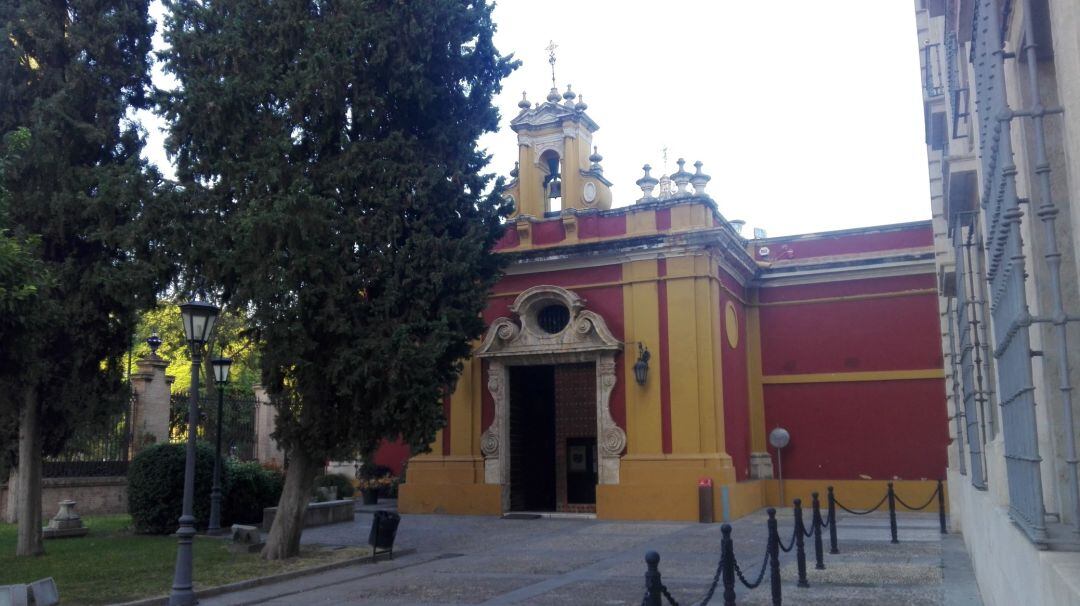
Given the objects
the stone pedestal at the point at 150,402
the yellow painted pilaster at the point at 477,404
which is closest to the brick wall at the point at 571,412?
the yellow painted pilaster at the point at 477,404

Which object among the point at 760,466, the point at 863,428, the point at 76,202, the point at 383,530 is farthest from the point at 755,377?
the point at 76,202

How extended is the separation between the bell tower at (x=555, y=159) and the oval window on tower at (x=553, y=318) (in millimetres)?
2483

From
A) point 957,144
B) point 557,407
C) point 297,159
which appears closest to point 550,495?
point 557,407

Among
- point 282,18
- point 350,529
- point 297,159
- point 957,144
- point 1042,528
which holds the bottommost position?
point 350,529

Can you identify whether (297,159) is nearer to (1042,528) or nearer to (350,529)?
(350,529)

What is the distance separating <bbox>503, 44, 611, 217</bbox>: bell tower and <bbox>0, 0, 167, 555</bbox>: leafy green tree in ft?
32.8

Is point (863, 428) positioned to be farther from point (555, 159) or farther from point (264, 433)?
point (264, 433)

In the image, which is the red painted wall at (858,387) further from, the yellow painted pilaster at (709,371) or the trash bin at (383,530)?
the trash bin at (383,530)

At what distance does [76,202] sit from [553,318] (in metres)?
11.2

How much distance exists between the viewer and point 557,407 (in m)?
21.8

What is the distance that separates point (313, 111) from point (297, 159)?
31.2 inches

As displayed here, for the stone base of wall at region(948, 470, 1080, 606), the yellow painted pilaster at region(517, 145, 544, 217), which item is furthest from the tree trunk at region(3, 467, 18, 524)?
the stone base of wall at region(948, 470, 1080, 606)

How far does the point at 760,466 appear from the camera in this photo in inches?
887

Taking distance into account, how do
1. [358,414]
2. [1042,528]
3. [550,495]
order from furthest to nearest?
[550,495], [358,414], [1042,528]
